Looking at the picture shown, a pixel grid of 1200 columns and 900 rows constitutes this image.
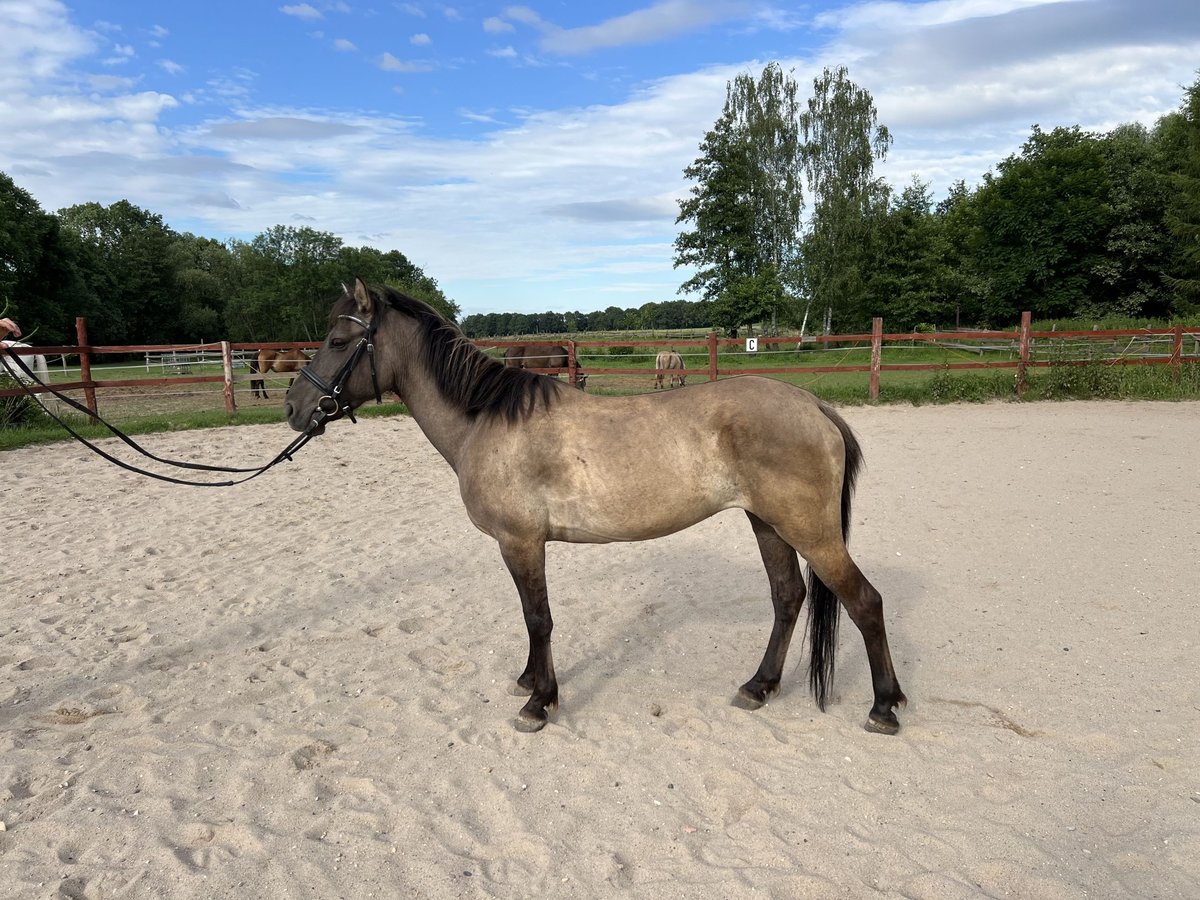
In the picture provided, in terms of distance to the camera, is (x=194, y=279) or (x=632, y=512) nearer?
(x=632, y=512)

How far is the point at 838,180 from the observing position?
29.4 metres

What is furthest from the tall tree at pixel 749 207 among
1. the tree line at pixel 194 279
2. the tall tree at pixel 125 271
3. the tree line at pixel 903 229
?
the tall tree at pixel 125 271

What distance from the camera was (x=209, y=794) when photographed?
264cm

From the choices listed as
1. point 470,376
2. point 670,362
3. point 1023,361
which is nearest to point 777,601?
point 470,376

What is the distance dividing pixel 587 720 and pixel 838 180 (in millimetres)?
30985

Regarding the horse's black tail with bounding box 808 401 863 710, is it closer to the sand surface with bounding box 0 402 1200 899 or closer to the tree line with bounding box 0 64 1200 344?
the sand surface with bounding box 0 402 1200 899

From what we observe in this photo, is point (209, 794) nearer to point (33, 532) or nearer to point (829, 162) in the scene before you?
point (33, 532)

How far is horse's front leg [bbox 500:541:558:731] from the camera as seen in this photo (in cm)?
318

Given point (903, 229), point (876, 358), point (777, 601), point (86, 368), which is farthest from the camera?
point (903, 229)

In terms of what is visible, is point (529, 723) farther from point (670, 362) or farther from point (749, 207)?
point (749, 207)

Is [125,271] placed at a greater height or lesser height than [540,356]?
greater

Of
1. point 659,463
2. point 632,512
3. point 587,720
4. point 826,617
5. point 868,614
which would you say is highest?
point 659,463

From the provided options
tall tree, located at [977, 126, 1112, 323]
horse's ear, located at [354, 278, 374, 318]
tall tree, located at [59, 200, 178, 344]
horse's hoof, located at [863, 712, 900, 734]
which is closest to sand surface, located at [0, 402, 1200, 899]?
horse's hoof, located at [863, 712, 900, 734]

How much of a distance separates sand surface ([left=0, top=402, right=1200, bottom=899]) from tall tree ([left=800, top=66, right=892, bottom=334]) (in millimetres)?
25071
